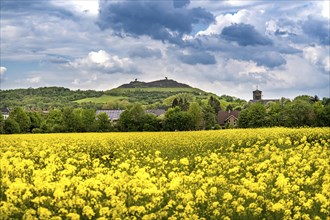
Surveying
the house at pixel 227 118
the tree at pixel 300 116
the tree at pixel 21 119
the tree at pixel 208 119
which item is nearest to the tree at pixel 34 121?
the tree at pixel 21 119

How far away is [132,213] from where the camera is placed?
12.0 metres

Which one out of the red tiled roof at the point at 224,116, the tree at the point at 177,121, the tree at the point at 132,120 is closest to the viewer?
the tree at the point at 132,120

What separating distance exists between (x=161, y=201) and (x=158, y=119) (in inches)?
3027

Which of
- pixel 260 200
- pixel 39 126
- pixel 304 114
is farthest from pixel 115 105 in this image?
pixel 260 200

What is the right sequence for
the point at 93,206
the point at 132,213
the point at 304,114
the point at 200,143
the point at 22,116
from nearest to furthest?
the point at 132,213 → the point at 93,206 → the point at 200,143 → the point at 304,114 → the point at 22,116

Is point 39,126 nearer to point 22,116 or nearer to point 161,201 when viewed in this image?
point 22,116

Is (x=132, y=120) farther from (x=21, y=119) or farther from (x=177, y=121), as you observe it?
(x=21, y=119)

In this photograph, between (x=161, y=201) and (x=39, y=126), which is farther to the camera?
(x=39, y=126)

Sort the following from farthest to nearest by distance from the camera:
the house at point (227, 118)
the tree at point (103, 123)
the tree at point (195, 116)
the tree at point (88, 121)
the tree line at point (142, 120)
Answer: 1. the house at point (227, 118)
2. the tree at point (195, 116)
3. the tree at point (103, 123)
4. the tree at point (88, 121)
5. the tree line at point (142, 120)

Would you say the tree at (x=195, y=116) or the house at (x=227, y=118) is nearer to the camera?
the tree at (x=195, y=116)

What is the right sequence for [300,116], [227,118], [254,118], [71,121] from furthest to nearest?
1. [227,118]
2. [254,118]
3. [71,121]
4. [300,116]

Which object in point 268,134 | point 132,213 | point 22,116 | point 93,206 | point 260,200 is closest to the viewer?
point 132,213

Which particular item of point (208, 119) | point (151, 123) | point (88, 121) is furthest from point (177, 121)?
point (208, 119)

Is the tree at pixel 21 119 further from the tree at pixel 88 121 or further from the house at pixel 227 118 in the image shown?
the house at pixel 227 118
